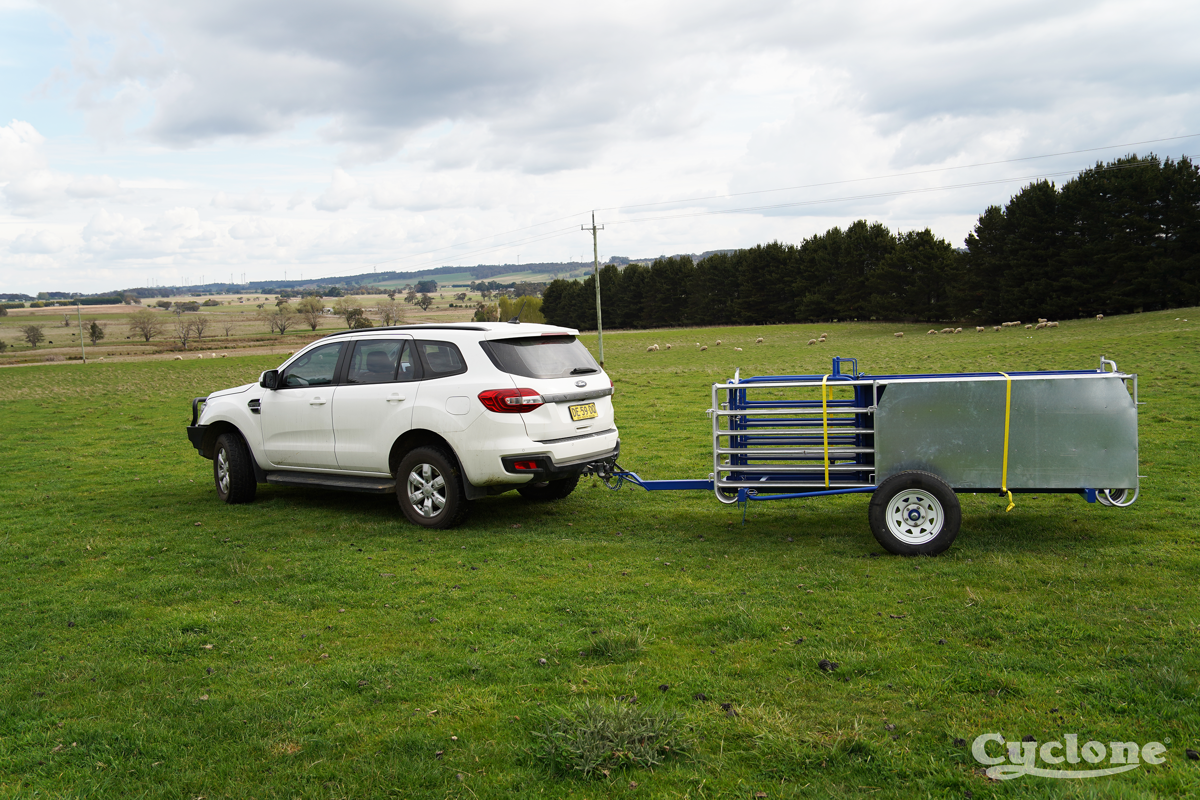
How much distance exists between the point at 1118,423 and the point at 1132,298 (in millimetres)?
56253

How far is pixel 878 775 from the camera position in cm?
342

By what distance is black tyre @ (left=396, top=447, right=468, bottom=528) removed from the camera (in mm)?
8156

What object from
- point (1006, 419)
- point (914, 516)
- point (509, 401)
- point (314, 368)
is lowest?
point (914, 516)

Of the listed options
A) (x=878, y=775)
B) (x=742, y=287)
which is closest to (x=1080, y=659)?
(x=878, y=775)

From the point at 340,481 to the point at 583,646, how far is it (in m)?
4.90

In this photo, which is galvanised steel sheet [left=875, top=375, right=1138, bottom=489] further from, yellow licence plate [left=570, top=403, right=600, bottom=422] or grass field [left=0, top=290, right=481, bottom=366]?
grass field [left=0, top=290, right=481, bottom=366]

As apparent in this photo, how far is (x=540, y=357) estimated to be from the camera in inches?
330

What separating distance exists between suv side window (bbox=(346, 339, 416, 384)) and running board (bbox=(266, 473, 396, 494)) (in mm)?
1069

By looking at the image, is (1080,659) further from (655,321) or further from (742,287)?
(655,321)

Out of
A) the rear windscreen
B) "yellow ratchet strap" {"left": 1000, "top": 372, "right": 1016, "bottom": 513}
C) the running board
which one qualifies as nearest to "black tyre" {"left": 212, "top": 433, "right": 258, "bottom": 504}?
the running board
